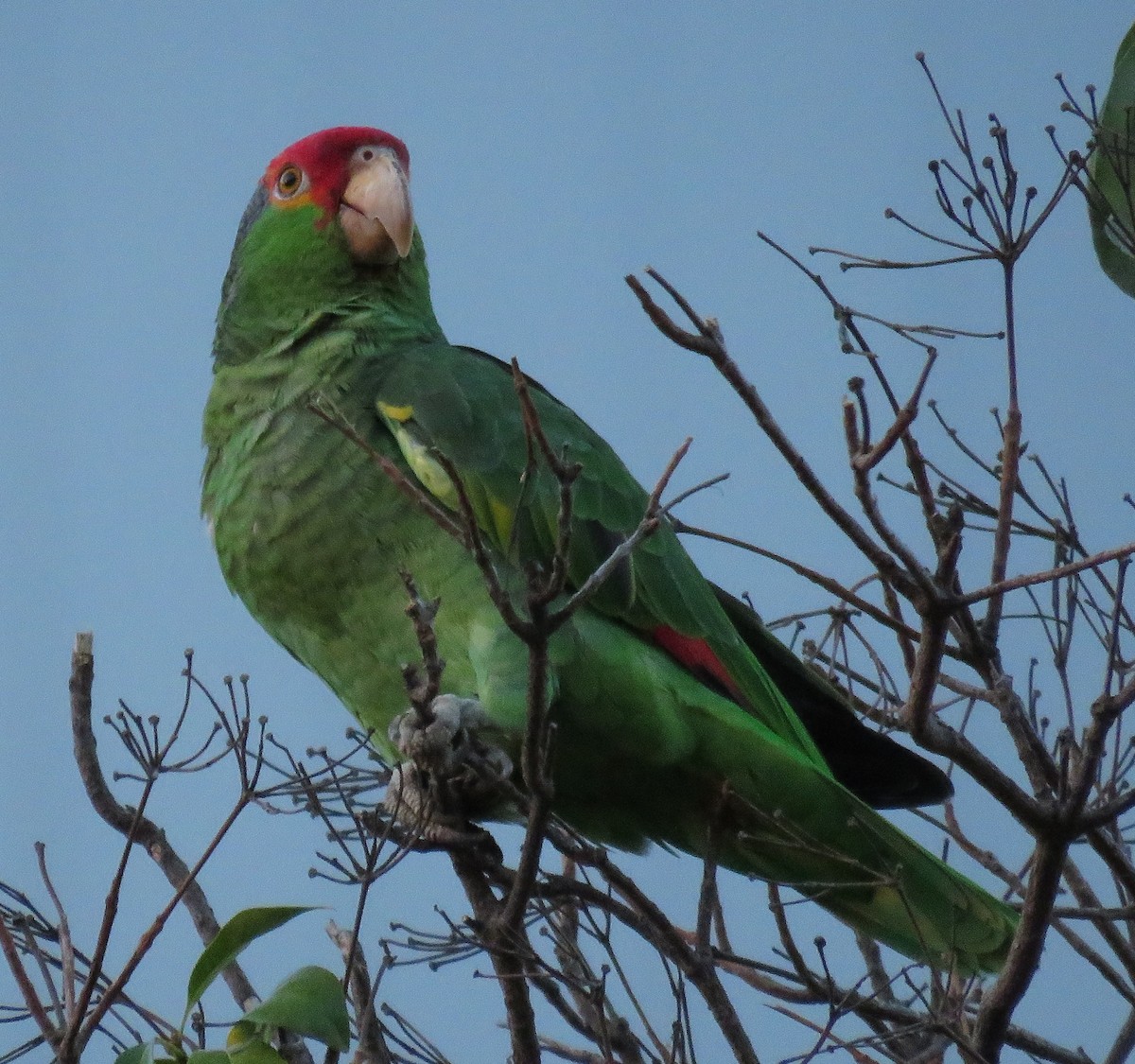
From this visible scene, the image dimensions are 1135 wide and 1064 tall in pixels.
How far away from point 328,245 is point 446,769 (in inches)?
53.5

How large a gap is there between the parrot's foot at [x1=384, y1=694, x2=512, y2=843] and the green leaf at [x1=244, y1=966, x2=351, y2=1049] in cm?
23

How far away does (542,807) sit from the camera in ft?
5.20

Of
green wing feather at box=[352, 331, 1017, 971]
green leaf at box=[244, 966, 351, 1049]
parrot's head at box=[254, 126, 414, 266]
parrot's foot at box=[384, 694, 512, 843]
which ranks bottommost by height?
green leaf at box=[244, 966, 351, 1049]

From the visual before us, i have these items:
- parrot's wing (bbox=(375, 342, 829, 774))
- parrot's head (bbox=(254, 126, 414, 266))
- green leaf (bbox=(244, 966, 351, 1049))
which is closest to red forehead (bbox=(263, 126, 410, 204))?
parrot's head (bbox=(254, 126, 414, 266))

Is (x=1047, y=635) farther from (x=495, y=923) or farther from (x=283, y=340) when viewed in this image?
(x=283, y=340)

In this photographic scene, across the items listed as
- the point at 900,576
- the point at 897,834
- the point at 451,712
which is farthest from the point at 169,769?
the point at 897,834

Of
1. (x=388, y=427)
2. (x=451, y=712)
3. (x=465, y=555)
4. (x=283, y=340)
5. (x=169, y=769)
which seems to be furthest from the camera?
(x=283, y=340)

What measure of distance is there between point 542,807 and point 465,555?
788 mm

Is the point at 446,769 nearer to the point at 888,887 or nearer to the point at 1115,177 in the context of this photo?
the point at 888,887

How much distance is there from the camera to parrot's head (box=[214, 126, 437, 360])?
9.39ft

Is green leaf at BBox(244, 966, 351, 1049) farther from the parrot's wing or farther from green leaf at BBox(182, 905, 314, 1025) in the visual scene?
the parrot's wing

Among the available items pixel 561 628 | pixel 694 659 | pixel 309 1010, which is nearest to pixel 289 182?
pixel 561 628

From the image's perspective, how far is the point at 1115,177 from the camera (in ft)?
8.41

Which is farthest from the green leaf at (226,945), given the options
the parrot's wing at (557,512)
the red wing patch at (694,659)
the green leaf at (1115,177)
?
the green leaf at (1115,177)
